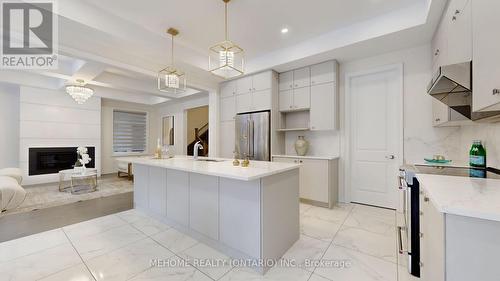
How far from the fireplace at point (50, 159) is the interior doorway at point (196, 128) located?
305 cm

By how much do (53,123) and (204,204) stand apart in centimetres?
590

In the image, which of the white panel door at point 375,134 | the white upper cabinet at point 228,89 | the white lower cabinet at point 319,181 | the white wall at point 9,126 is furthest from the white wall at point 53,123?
the white panel door at point 375,134

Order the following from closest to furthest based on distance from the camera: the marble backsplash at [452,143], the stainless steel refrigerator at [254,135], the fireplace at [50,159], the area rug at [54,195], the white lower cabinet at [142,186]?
the marble backsplash at [452,143] < the white lower cabinet at [142,186] < the area rug at [54,195] < the stainless steel refrigerator at [254,135] < the fireplace at [50,159]

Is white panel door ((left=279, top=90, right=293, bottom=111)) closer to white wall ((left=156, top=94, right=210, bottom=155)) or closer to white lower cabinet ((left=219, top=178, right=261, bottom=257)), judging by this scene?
white lower cabinet ((left=219, top=178, right=261, bottom=257))

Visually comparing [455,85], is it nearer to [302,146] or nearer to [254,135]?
[302,146]

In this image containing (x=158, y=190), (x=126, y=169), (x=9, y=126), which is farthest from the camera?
(x=126, y=169)

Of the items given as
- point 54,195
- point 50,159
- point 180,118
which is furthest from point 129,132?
point 54,195

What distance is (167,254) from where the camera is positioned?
2.00m

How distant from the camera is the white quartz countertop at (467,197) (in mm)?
734

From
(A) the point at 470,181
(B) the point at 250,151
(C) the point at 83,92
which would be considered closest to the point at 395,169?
(A) the point at 470,181

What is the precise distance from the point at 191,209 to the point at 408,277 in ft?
7.05

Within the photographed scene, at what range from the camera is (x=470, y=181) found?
4.09 feet

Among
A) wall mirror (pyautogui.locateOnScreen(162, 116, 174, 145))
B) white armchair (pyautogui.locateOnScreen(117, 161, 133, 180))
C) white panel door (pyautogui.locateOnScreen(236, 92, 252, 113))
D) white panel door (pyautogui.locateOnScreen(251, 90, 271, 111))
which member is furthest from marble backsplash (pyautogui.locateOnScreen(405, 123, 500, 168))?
wall mirror (pyautogui.locateOnScreen(162, 116, 174, 145))

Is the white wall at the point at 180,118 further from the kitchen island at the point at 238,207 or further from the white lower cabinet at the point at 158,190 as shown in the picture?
the kitchen island at the point at 238,207
